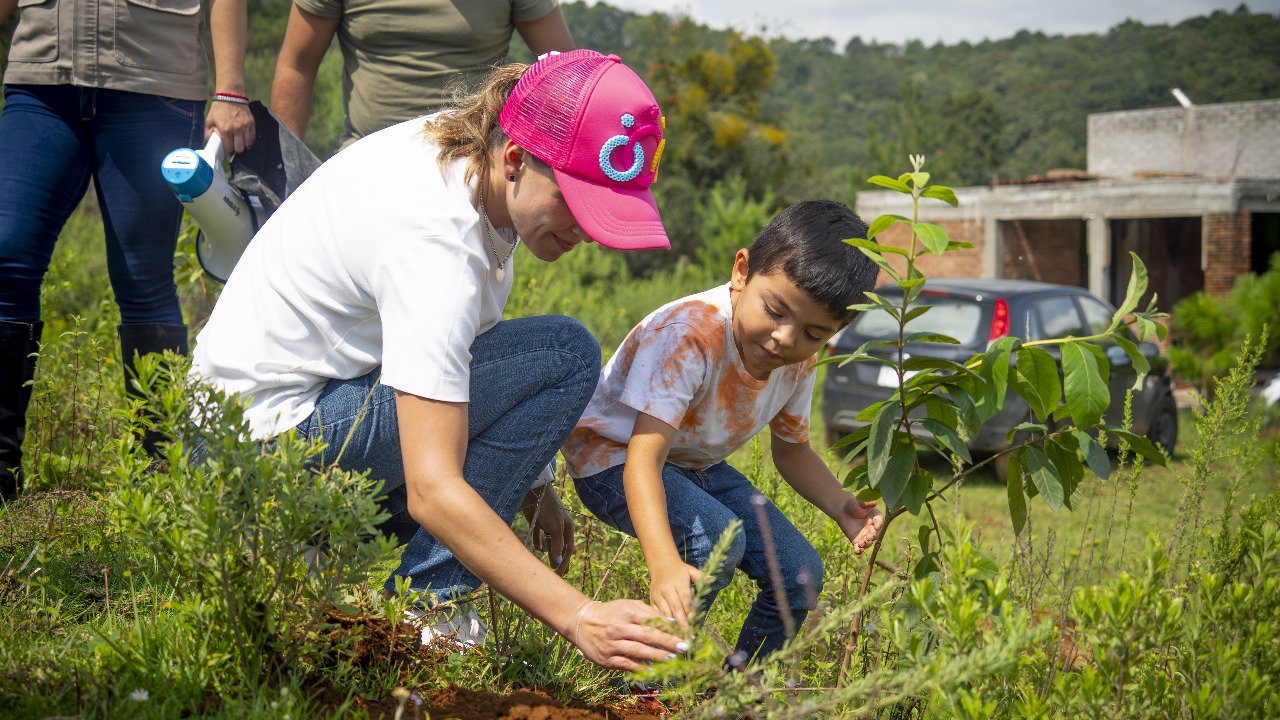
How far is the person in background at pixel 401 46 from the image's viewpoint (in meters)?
3.31

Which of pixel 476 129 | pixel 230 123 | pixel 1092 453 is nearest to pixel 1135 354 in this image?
pixel 1092 453

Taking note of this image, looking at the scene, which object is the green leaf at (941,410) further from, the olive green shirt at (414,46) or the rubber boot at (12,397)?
the rubber boot at (12,397)

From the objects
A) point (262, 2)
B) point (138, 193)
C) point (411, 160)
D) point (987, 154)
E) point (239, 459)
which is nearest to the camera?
point (239, 459)

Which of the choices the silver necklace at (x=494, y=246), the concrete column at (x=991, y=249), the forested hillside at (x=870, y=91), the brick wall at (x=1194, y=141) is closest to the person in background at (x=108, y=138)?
the silver necklace at (x=494, y=246)

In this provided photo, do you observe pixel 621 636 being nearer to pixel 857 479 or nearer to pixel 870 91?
pixel 857 479

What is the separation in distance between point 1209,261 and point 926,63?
57.9m

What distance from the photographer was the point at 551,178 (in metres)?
1.97

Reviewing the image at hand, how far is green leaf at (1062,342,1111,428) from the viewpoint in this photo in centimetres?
181

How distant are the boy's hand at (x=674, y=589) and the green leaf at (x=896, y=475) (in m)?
0.39

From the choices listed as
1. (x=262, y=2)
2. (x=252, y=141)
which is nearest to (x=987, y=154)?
(x=262, y=2)

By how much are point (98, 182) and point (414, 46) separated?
1.03 m

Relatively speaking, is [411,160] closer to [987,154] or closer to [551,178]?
[551,178]

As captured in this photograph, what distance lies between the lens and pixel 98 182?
9.61 ft

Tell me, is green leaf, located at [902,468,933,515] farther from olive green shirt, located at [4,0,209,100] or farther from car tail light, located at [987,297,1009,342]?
car tail light, located at [987,297,1009,342]
